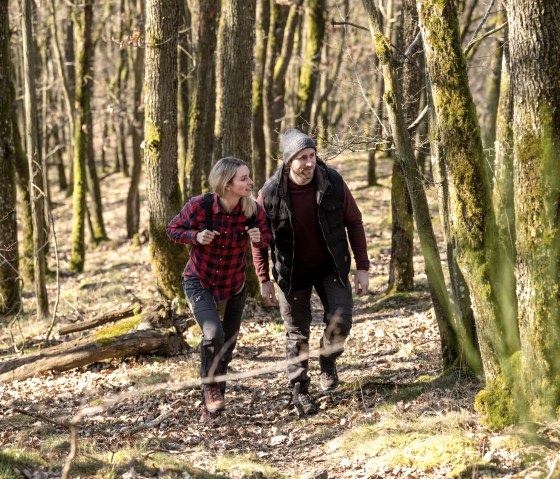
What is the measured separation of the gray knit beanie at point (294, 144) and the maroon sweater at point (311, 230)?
0.30 metres

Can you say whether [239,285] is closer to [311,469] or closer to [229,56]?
[311,469]

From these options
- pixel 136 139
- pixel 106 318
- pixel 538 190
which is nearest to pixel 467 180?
pixel 538 190

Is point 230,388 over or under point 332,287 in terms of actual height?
under

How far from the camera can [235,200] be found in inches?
254

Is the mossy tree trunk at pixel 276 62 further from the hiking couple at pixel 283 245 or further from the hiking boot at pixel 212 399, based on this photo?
the hiking boot at pixel 212 399

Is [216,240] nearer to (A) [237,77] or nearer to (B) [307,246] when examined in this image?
(B) [307,246]

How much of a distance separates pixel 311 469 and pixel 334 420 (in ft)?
3.52

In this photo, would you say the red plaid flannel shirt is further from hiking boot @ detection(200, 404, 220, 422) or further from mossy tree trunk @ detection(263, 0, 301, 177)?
mossy tree trunk @ detection(263, 0, 301, 177)

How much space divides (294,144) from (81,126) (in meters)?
14.0

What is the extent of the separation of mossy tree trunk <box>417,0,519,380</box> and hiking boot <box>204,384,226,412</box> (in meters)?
2.55

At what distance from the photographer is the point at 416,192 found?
6.85 metres

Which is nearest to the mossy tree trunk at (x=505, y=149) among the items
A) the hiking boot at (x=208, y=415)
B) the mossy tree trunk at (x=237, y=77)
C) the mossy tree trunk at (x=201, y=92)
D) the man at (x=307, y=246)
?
the man at (x=307, y=246)

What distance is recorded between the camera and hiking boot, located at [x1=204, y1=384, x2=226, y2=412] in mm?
6609

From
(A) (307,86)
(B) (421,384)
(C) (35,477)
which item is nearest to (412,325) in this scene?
(B) (421,384)
